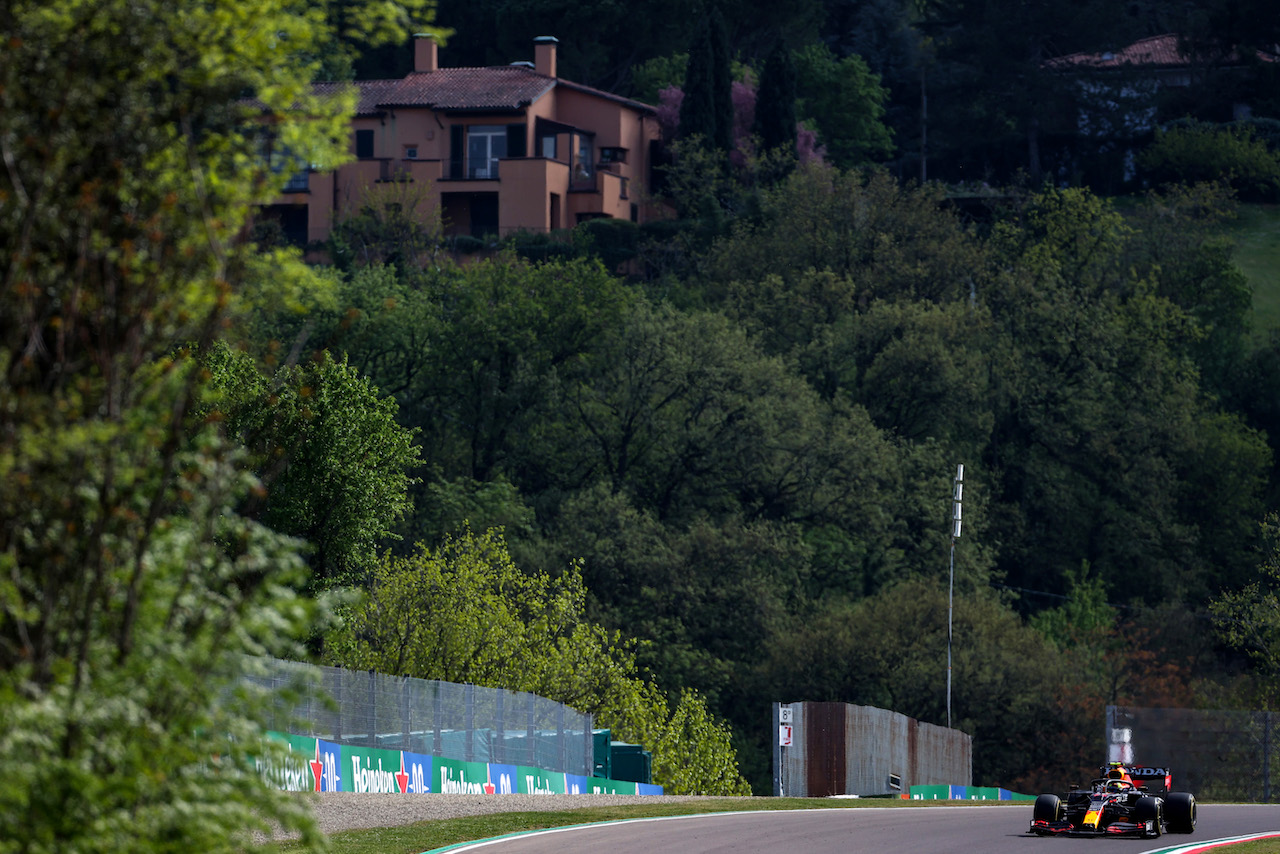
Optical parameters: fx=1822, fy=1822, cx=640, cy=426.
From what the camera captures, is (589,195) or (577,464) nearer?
(577,464)

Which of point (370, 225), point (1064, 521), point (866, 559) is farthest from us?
point (370, 225)

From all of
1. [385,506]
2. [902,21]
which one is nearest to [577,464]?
[385,506]

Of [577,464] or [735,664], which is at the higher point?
[577,464]

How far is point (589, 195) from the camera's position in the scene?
88438 mm

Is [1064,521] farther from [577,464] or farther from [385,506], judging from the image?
[385,506]

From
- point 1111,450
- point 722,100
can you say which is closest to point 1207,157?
point 722,100

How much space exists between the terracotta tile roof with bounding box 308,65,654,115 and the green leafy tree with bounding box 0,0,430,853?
259 feet

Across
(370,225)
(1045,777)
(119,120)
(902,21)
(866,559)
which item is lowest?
(1045,777)

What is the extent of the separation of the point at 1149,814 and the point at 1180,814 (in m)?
1.12

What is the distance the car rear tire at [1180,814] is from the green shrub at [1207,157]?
74.6 metres

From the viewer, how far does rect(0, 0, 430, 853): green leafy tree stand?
27.1 ft

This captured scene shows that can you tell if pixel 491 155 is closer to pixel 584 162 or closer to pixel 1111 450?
pixel 584 162

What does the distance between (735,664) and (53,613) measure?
189ft

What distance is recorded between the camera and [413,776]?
1074 inches
